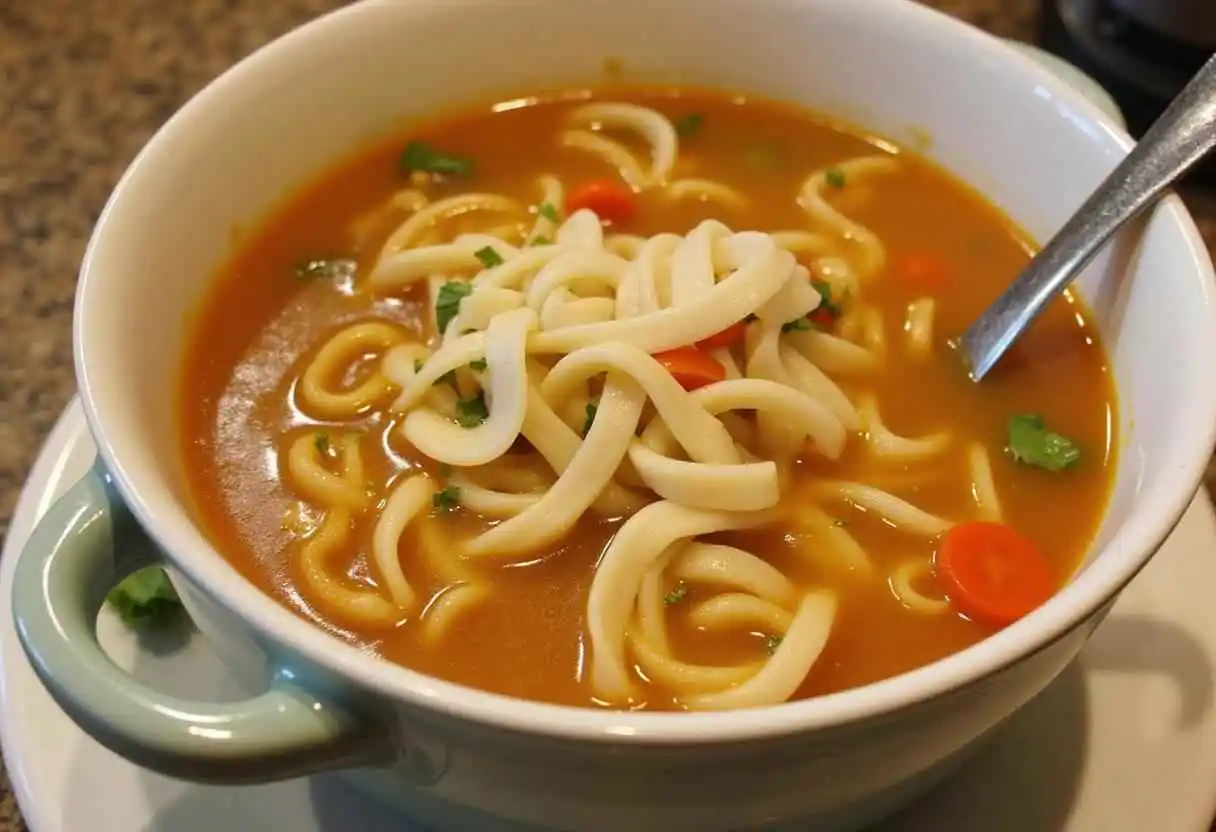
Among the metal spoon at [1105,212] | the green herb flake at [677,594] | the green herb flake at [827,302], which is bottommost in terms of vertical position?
the green herb flake at [677,594]

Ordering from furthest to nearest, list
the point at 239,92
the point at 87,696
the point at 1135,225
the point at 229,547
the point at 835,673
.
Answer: the point at 239,92 → the point at 1135,225 → the point at 229,547 → the point at 835,673 → the point at 87,696

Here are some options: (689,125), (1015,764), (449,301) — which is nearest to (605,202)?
(689,125)

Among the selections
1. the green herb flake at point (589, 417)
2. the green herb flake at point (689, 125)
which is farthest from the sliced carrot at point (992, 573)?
the green herb flake at point (689, 125)

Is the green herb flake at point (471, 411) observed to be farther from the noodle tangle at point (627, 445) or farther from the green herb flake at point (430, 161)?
the green herb flake at point (430, 161)

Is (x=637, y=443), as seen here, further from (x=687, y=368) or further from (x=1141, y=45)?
(x=1141, y=45)

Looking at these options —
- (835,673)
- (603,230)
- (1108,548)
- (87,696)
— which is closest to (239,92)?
(603,230)

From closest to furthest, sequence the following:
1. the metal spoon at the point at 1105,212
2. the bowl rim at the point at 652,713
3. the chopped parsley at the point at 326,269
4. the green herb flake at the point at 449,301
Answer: the bowl rim at the point at 652,713 < the metal spoon at the point at 1105,212 < the green herb flake at the point at 449,301 < the chopped parsley at the point at 326,269

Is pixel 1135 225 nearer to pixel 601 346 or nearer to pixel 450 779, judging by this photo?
pixel 601 346
